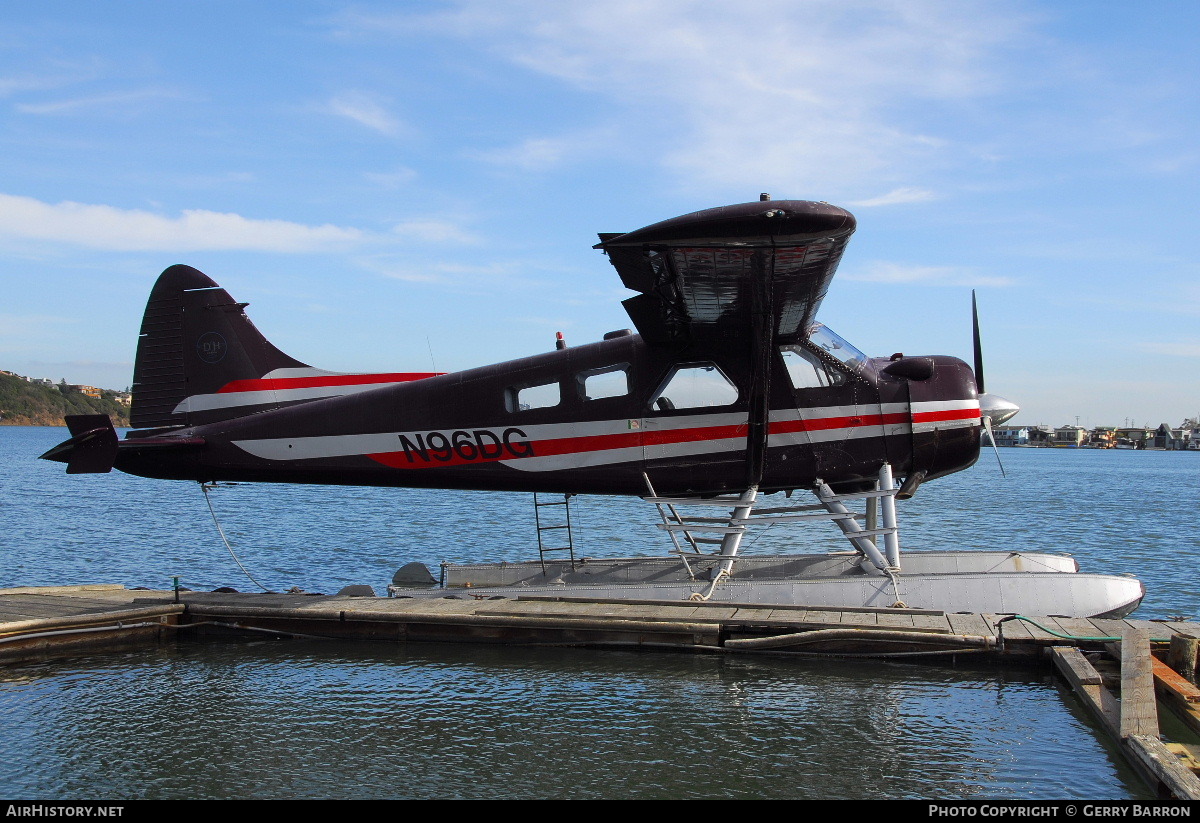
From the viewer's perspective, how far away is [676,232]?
6.91m

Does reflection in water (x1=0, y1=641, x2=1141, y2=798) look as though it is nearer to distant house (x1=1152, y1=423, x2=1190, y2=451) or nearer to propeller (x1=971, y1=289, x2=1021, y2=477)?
propeller (x1=971, y1=289, x2=1021, y2=477)

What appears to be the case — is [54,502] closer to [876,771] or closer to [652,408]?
[652,408]

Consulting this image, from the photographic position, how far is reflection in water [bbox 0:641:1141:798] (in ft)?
18.8

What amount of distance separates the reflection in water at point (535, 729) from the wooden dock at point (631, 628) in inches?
8.1

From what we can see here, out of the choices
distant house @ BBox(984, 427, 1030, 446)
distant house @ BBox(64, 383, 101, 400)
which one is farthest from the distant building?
distant house @ BBox(984, 427, 1030, 446)

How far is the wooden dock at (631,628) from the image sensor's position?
7652 mm

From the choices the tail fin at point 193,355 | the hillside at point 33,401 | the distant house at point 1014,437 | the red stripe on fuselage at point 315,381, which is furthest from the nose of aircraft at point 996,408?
the distant house at point 1014,437

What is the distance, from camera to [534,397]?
960cm

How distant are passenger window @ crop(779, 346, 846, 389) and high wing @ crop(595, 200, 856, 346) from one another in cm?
25

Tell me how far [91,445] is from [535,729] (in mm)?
5470

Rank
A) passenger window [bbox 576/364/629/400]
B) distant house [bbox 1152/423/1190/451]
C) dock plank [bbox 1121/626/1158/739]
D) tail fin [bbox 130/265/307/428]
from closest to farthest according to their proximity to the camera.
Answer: dock plank [bbox 1121/626/1158/739] < passenger window [bbox 576/364/629/400] < tail fin [bbox 130/265/307/428] < distant house [bbox 1152/423/1190/451]

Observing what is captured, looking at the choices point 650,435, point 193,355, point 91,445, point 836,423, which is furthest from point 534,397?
point 91,445

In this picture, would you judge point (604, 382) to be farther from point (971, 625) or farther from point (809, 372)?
point (971, 625)

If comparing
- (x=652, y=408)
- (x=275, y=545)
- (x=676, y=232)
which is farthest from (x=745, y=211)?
(x=275, y=545)
